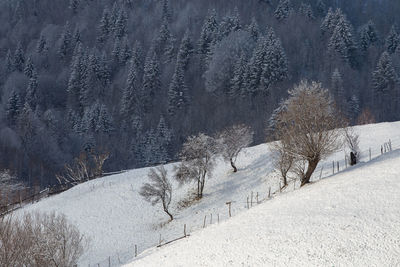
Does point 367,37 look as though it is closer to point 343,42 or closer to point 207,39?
point 343,42

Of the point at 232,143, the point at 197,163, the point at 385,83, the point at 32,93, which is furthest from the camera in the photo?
the point at 32,93

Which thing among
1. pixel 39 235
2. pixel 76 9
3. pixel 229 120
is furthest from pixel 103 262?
pixel 76 9

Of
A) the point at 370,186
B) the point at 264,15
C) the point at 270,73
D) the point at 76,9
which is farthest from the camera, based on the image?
the point at 76,9

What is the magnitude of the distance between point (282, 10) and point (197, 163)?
110 m

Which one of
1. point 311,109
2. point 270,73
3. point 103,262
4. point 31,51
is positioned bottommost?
point 103,262

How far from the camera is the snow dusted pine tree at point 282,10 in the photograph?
447 feet

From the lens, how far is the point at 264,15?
463 feet

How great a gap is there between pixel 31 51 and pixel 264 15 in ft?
328

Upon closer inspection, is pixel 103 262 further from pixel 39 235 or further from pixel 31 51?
pixel 31 51

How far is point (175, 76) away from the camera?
367ft

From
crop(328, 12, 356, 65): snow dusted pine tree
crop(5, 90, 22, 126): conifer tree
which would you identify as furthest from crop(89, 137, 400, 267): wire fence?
crop(5, 90, 22, 126): conifer tree

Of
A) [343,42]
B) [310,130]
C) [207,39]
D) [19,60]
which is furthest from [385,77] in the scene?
[19,60]

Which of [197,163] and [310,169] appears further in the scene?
[197,163]

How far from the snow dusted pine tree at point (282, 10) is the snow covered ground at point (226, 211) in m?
95.1
